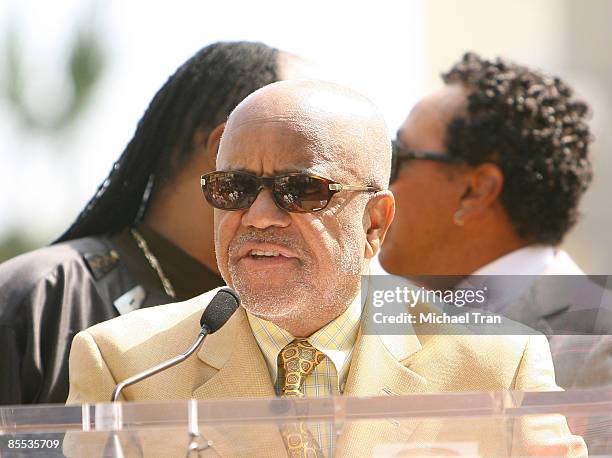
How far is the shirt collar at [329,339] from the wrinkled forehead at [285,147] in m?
0.33

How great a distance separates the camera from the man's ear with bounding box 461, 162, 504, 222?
14.3 feet

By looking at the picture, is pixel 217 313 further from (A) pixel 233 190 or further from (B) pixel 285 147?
(B) pixel 285 147

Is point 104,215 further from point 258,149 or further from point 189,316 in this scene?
point 258,149

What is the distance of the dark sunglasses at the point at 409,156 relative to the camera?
4348mm

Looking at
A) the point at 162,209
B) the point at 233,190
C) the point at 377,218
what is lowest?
the point at 162,209

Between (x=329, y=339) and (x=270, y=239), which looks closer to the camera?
(x=270, y=239)

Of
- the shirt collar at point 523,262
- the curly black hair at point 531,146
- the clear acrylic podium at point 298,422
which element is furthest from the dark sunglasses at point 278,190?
the curly black hair at point 531,146

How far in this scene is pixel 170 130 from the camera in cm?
384

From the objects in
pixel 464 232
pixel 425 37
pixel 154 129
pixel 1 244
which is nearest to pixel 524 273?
pixel 464 232

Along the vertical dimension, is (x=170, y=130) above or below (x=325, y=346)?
above

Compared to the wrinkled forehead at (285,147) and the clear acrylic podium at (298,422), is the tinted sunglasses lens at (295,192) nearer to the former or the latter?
the wrinkled forehead at (285,147)

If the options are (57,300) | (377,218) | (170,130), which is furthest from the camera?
(170,130)

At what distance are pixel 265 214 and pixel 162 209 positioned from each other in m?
1.44

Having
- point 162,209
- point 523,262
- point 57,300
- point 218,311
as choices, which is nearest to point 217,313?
point 218,311
